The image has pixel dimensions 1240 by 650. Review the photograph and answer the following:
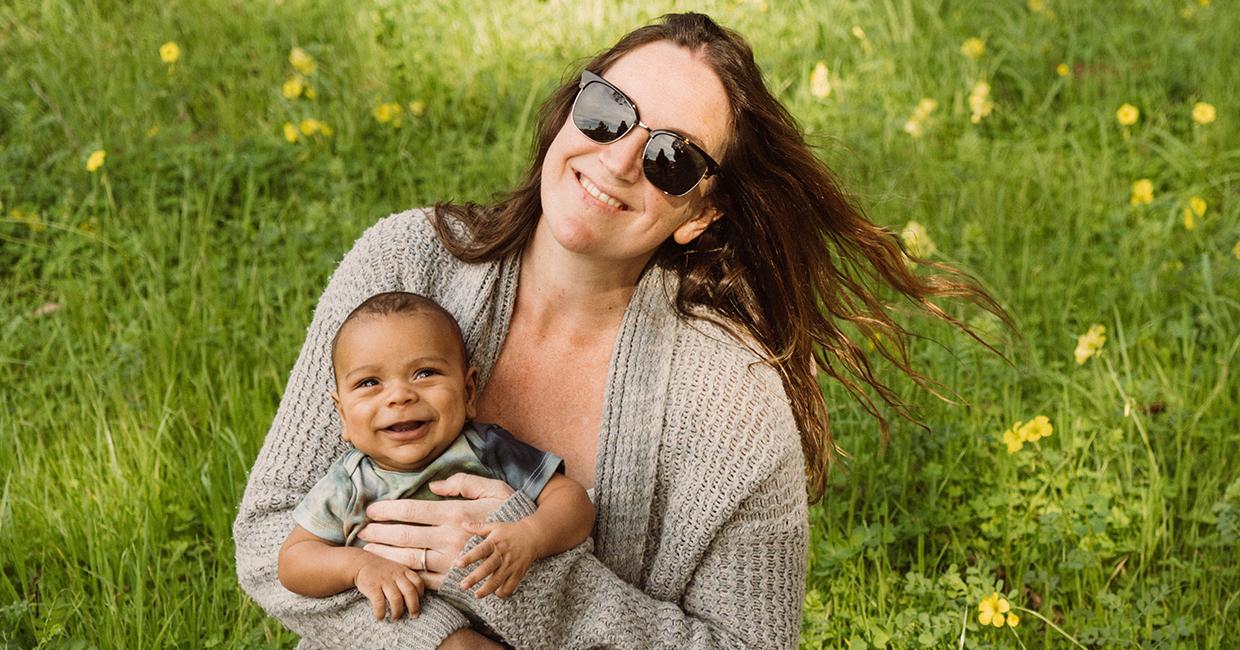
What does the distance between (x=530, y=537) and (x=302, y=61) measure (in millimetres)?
2984

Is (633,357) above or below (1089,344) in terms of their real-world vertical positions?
above

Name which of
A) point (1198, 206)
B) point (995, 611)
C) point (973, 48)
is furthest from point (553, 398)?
point (973, 48)

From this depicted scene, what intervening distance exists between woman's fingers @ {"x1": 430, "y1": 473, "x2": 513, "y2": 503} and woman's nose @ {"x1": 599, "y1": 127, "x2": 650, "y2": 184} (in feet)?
1.80

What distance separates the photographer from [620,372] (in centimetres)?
248

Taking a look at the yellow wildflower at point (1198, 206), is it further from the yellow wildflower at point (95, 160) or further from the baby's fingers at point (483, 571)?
the yellow wildflower at point (95, 160)

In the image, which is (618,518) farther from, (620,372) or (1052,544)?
(1052,544)

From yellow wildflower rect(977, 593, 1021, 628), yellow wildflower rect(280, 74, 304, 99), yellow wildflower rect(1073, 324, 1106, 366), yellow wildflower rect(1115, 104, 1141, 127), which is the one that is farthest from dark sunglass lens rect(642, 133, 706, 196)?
yellow wildflower rect(1115, 104, 1141, 127)

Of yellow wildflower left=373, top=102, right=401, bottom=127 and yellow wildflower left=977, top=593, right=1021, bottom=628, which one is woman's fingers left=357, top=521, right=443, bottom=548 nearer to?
yellow wildflower left=977, top=593, right=1021, bottom=628

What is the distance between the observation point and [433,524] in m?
2.22

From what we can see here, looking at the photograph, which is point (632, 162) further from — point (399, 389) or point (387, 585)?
point (387, 585)

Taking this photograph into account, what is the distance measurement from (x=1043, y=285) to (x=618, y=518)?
7.02ft

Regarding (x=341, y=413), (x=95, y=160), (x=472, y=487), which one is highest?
(x=95, y=160)

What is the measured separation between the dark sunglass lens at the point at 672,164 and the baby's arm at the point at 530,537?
0.53m

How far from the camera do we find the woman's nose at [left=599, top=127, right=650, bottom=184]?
2.27m
